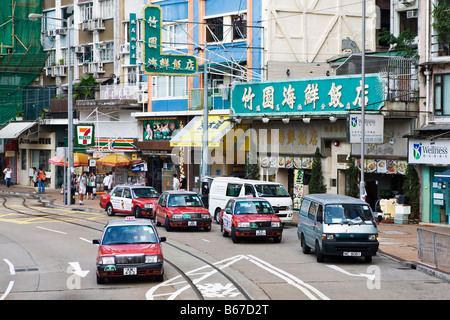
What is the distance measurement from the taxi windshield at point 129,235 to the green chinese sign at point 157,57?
65.4 feet

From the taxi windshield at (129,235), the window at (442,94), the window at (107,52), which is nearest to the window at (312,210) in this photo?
the taxi windshield at (129,235)

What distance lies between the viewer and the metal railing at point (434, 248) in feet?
61.4

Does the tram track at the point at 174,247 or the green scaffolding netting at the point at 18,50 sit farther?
the green scaffolding netting at the point at 18,50

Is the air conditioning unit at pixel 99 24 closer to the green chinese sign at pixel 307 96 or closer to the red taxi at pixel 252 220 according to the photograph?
the green chinese sign at pixel 307 96

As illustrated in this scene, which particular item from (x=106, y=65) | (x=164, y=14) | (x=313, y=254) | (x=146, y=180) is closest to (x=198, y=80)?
(x=164, y=14)

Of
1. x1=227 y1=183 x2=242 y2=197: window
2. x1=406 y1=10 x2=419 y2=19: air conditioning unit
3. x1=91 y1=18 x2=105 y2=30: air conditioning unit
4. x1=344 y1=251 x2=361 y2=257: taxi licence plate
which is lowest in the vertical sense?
x1=344 y1=251 x2=361 y2=257: taxi licence plate

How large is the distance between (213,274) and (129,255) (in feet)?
8.43

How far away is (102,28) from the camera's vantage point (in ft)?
187

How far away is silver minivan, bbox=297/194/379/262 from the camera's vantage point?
67.7 feet

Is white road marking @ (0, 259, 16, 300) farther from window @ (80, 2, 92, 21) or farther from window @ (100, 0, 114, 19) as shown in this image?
window @ (80, 2, 92, 21)

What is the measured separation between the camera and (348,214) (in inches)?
842

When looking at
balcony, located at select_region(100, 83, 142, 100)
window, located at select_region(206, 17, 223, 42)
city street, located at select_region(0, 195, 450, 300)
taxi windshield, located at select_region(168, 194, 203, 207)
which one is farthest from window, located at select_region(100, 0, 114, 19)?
city street, located at select_region(0, 195, 450, 300)

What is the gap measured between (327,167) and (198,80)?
12508mm

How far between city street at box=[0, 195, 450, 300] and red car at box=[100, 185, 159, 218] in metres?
5.56
